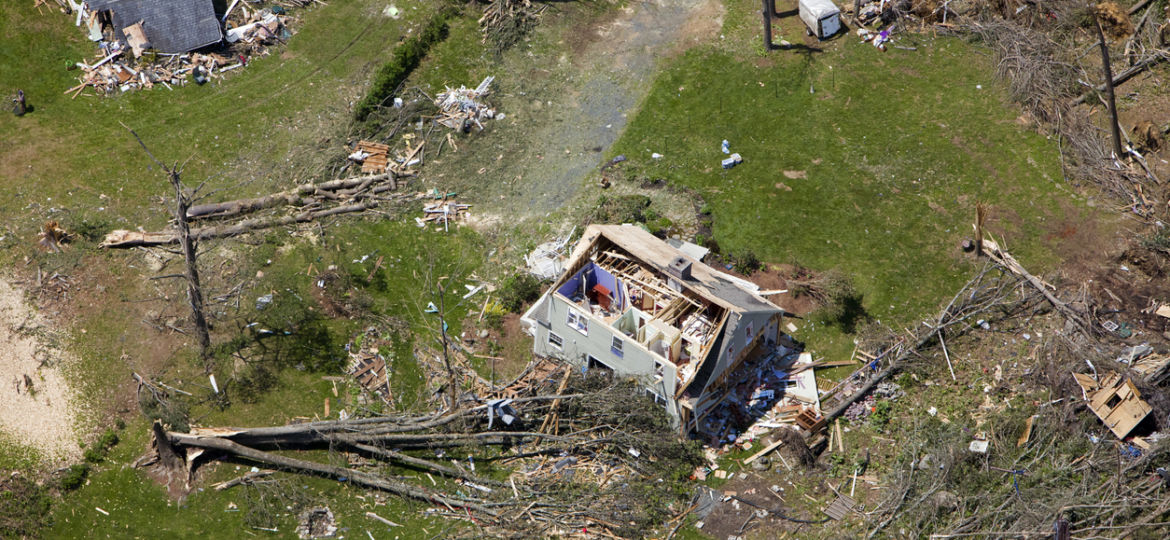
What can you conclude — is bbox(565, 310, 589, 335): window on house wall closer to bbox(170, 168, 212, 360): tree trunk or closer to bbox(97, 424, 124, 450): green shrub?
bbox(170, 168, 212, 360): tree trunk

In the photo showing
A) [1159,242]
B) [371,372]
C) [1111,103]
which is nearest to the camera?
[371,372]

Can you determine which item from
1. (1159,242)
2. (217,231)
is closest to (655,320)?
(217,231)

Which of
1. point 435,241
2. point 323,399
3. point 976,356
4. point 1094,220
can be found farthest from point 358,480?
point 1094,220

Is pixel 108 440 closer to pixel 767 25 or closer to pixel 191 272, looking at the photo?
pixel 191 272

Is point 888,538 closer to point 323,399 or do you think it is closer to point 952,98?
point 323,399

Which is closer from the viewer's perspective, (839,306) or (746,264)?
(839,306)

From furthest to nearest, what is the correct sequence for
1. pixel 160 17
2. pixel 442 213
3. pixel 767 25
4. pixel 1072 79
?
pixel 767 25
pixel 160 17
pixel 1072 79
pixel 442 213

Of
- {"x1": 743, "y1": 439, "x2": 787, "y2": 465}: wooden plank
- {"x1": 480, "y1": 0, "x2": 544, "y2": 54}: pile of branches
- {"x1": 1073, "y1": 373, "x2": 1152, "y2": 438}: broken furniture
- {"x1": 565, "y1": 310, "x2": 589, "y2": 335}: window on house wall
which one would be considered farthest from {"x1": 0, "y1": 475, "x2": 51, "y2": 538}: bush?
{"x1": 1073, "y1": 373, "x2": 1152, "y2": 438}: broken furniture

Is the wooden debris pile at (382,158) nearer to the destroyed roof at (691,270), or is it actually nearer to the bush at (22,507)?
the destroyed roof at (691,270)
